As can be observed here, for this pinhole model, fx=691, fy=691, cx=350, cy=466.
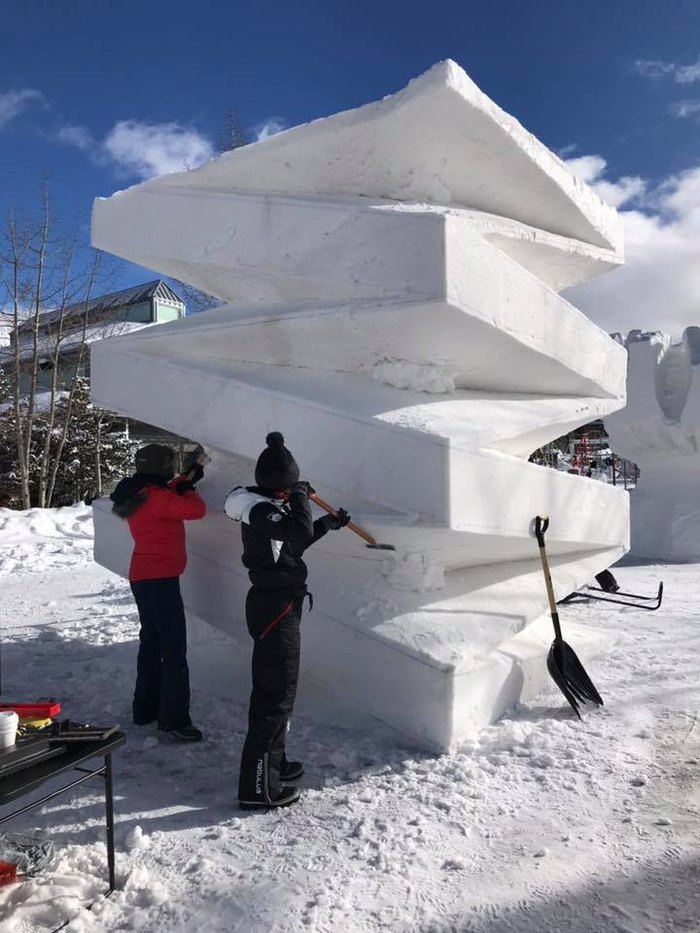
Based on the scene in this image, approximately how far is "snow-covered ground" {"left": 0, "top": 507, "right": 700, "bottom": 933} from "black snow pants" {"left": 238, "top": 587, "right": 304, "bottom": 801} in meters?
0.14

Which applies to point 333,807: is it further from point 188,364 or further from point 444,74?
point 444,74

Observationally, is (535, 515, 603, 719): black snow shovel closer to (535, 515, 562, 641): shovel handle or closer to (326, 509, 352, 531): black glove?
(535, 515, 562, 641): shovel handle

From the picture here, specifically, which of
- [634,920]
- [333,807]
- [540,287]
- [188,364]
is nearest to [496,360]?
[540,287]

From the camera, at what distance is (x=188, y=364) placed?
4520 millimetres

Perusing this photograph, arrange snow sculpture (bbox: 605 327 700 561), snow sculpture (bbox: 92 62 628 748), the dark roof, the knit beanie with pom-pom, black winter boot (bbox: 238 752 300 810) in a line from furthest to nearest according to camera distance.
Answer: the dark roof → snow sculpture (bbox: 605 327 700 561) → snow sculpture (bbox: 92 62 628 748) → the knit beanie with pom-pom → black winter boot (bbox: 238 752 300 810)

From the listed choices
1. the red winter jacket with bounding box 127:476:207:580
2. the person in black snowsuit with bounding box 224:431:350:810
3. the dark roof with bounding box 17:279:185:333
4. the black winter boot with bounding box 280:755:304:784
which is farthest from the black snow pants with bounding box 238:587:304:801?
the dark roof with bounding box 17:279:185:333

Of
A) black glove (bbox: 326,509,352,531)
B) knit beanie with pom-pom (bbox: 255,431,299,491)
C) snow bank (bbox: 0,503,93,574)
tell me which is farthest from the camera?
snow bank (bbox: 0,503,93,574)

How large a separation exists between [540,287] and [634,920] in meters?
3.36

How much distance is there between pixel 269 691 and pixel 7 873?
1098 millimetres

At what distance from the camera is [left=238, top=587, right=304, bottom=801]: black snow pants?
2.90 metres

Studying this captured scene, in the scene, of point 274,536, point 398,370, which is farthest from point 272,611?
point 398,370

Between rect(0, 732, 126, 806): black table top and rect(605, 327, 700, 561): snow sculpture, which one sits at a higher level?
rect(605, 327, 700, 561): snow sculpture

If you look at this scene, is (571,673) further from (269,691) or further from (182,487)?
(182,487)

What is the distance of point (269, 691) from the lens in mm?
2943
